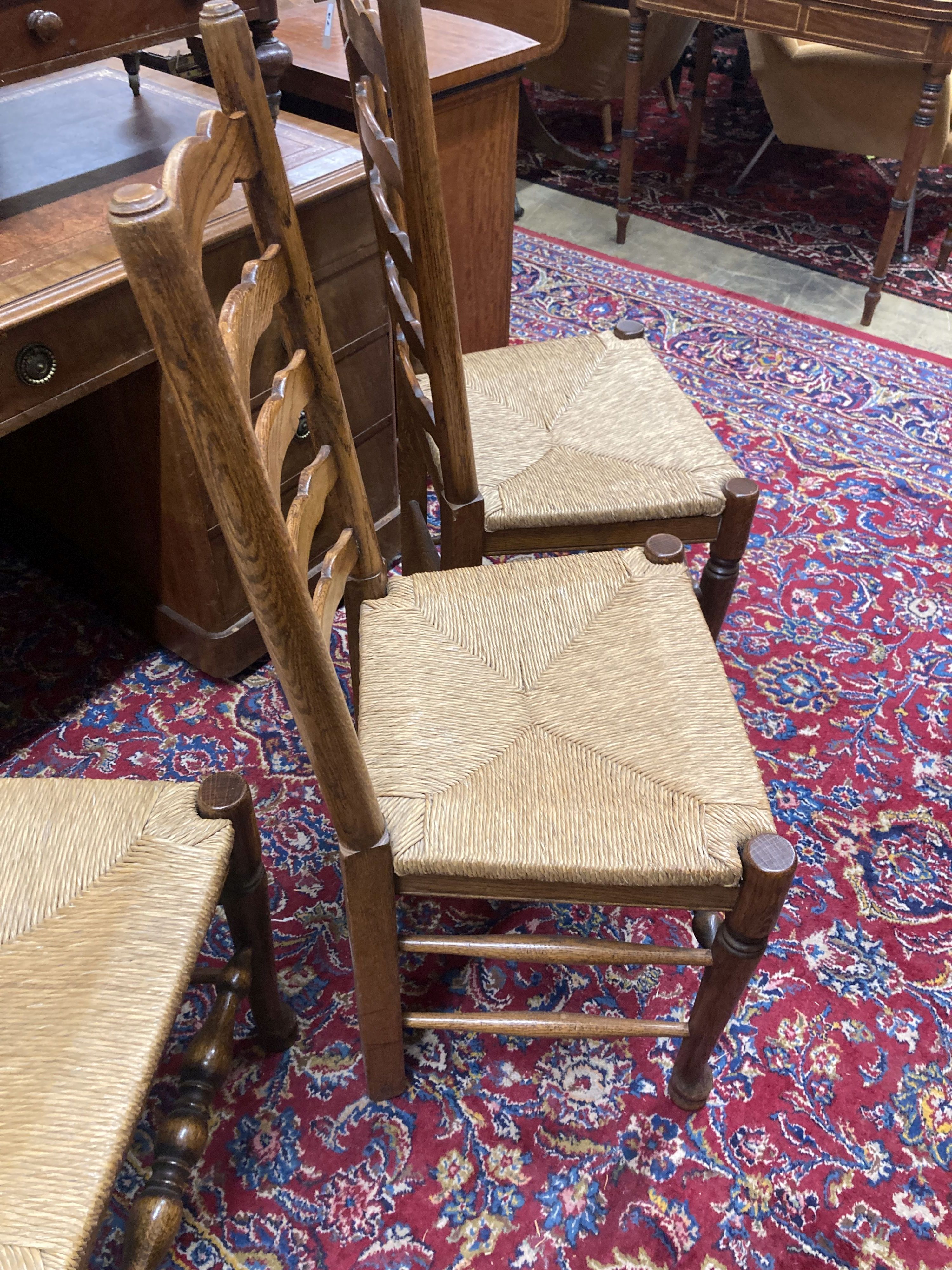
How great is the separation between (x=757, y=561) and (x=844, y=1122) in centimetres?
122

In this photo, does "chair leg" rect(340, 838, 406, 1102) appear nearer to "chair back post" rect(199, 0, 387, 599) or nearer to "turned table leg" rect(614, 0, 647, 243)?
"chair back post" rect(199, 0, 387, 599)

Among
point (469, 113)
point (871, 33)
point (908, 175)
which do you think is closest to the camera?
point (469, 113)

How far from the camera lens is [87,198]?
1.37 meters

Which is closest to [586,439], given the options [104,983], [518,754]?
[518,754]

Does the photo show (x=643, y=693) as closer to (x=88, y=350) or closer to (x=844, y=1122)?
(x=844, y=1122)

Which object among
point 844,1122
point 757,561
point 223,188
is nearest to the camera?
point 223,188

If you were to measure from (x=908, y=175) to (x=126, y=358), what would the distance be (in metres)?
2.40

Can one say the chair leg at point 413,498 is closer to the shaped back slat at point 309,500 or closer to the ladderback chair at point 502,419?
the ladderback chair at point 502,419

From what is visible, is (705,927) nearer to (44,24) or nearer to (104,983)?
(104,983)

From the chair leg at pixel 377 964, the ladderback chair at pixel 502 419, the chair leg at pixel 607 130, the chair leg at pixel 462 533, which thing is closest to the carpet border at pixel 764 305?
the chair leg at pixel 607 130

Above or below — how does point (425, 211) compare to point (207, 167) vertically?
below

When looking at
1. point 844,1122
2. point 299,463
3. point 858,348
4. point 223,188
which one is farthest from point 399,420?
point 858,348

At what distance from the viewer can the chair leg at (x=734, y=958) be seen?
3.20 feet

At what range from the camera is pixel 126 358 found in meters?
1.29
